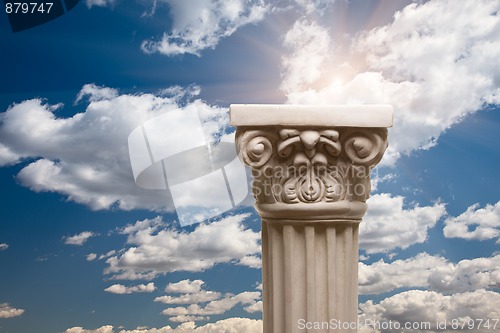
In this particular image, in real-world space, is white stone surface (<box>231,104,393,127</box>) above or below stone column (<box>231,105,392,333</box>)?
above

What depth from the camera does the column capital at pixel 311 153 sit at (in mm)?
3398

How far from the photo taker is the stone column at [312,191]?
341cm

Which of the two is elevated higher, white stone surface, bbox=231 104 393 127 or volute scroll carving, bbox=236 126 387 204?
white stone surface, bbox=231 104 393 127

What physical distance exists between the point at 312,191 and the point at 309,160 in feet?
0.65

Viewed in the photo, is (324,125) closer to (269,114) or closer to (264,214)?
(269,114)

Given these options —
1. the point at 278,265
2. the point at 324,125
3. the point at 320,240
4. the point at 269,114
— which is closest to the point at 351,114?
the point at 324,125

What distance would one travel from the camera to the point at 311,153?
3465mm

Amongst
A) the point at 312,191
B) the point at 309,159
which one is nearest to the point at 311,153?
the point at 309,159

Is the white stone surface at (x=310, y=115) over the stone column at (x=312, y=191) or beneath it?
→ over

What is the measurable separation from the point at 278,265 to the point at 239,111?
3.38ft

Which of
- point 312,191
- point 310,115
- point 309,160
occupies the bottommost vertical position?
point 312,191

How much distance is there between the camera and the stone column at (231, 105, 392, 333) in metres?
3.41

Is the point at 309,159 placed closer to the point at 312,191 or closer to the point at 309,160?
the point at 309,160

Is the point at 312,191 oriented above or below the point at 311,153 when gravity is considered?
below
